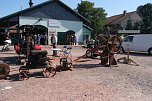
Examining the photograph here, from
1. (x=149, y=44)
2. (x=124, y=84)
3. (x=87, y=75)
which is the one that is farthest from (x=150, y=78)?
(x=149, y=44)

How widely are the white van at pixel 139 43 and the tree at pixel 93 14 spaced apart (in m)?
42.3

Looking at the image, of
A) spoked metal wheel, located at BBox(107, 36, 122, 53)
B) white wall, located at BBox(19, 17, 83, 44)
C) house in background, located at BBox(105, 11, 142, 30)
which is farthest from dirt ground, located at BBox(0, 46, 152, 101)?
house in background, located at BBox(105, 11, 142, 30)

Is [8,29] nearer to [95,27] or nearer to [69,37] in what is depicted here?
[69,37]

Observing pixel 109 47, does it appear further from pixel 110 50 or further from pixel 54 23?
pixel 54 23

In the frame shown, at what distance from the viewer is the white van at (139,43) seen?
25.1 metres

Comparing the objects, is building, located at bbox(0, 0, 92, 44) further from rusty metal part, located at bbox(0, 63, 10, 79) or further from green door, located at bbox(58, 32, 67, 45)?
rusty metal part, located at bbox(0, 63, 10, 79)

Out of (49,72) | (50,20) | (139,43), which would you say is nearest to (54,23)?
(50,20)

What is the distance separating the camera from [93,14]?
237 feet

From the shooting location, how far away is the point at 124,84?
1092 cm

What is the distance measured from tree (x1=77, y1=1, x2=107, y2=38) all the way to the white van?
42.3 meters

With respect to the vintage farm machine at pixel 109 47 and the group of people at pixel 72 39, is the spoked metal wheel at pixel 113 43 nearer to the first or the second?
the vintage farm machine at pixel 109 47

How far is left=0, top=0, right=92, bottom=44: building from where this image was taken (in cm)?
3838

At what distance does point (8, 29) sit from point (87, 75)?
2777 centimetres

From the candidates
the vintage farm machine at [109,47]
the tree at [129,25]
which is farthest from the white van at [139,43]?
the tree at [129,25]
